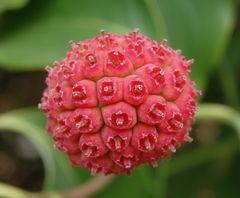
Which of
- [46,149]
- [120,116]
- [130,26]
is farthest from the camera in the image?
[46,149]

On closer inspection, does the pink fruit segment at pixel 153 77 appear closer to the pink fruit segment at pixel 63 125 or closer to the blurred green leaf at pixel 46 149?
the pink fruit segment at pixel 63 125

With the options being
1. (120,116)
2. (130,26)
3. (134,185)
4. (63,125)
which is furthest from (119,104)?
(134,185)

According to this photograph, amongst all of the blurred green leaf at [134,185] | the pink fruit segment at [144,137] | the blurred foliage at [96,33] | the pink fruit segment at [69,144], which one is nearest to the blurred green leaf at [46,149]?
the blurred foliage at [96,33]

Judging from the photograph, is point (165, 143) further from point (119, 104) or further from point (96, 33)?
point (96, 33)

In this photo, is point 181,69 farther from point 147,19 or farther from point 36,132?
point 36,132

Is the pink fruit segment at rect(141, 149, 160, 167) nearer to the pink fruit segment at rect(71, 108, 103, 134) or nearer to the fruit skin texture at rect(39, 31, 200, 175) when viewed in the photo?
the fruit skin texture at rect(39, 31, 200, 175)

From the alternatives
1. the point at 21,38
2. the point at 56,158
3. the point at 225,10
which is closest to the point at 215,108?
the point at 225,10
